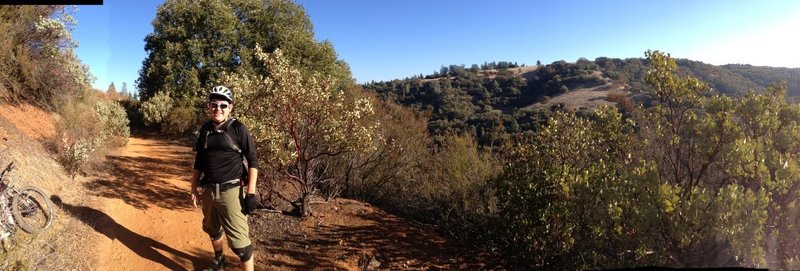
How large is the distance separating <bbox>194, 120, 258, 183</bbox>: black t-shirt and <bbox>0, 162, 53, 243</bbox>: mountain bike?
2.57 meters

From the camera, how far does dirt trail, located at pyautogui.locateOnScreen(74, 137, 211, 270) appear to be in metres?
5.34

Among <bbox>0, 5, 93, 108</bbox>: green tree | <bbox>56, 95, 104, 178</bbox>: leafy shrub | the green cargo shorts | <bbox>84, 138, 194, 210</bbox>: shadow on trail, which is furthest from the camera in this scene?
<bbox>0, 5, 93, 108</bbox>: green tree

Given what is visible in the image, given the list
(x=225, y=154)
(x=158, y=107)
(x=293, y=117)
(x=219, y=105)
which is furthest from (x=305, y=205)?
(x=158, y=107)

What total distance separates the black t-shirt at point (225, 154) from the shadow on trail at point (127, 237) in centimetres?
163

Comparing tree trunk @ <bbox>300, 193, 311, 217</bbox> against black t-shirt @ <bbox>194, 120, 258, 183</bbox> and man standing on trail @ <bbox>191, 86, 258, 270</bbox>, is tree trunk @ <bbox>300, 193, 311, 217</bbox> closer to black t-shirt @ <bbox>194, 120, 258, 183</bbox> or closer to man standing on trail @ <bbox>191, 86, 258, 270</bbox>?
man standing on trail @ <bbox>191, 86, 258, 270</bbox>

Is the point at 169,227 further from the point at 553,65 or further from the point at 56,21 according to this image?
the point at 553,65

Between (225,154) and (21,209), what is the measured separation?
3265 millimetres

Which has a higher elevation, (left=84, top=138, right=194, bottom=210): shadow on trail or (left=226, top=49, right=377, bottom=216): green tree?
(left=226, top=49, right=377, bottom=216): green tree

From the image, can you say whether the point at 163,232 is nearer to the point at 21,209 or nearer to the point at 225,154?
the point at 21,209

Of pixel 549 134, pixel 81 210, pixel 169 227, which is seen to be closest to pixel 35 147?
pixel 81 210

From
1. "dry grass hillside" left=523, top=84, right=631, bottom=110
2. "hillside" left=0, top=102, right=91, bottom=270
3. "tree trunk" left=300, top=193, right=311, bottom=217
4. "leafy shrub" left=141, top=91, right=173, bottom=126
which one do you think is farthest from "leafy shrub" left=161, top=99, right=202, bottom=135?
"dry grass hillside" left=523, top=84, right=631, bottom=110

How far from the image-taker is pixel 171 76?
1686cm

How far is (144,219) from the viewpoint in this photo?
6.52m

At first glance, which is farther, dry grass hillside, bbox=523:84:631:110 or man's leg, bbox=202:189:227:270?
dry grass hillside, bbox=523:84:631:110
